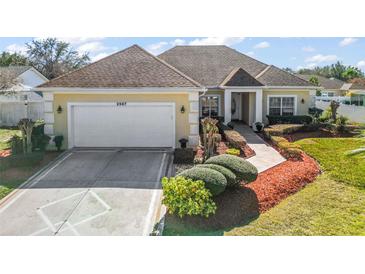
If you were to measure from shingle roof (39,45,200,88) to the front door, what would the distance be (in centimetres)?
834

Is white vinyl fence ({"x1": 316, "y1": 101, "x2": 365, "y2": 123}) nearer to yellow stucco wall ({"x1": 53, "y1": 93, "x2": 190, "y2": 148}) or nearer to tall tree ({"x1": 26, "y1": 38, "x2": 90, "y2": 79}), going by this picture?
yellow stucco wall ({"x1": 53, "y1": 93, "x2": 190, "y2": 148})

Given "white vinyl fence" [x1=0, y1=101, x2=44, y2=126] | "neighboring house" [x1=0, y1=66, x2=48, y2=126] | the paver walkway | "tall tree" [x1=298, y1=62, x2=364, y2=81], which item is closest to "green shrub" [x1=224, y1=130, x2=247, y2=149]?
the paver walkway

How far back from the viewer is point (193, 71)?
22344mm

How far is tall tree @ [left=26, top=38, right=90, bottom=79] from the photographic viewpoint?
42.5 m

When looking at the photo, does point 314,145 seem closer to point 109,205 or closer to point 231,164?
point 231,164

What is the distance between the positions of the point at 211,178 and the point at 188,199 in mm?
882

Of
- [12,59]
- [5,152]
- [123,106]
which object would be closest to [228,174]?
[123,106]

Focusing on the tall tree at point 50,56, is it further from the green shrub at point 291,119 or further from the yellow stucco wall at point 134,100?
the green shrub at point 291,119

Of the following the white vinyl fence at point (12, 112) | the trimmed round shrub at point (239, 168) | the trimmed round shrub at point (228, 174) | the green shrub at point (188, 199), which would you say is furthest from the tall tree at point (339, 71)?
the green shrub at point (188, 199)

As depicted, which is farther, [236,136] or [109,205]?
[236,136]

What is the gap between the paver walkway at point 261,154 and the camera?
39.8ft
